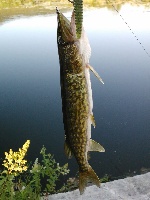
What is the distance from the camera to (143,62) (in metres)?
14.4

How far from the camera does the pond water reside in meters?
8.80

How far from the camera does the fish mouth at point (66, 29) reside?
1.71 m

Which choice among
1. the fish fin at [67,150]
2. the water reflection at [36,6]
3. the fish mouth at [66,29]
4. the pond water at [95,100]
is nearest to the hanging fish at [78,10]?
the fish mouth at [66,29]

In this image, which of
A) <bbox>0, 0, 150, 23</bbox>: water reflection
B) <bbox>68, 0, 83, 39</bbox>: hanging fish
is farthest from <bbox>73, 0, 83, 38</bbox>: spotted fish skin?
<bbox>0, 0, 150, 23</bbox>: water reflection

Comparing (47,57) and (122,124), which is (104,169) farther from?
(47,57)

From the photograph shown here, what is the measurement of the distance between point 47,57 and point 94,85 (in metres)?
3.84

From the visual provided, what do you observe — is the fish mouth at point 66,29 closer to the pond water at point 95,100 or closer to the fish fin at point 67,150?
the fish fin at point 67,150

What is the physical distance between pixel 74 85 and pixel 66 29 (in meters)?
0.38

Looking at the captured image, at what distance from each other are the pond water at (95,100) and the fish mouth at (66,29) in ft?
11.5

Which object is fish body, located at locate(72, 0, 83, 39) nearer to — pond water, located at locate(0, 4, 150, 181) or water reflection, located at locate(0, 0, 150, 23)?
pond water, located at locate(0, 4, 150, 181)

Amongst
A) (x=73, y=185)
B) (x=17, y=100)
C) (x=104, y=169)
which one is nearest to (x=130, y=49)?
(x=17, y=100)

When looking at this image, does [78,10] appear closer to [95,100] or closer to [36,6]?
[95,100]

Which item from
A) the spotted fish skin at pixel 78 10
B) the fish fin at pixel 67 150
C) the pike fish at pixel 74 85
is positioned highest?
the spotted fish skin at pixel 78 10

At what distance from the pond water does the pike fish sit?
331cm
